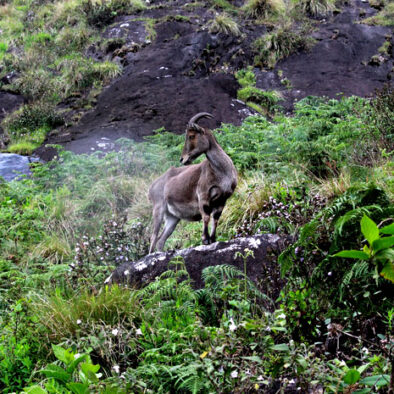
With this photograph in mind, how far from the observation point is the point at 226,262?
14.9 ft

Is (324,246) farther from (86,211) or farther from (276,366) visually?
(86,211)

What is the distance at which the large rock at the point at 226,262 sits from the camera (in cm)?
400

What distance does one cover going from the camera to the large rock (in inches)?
158

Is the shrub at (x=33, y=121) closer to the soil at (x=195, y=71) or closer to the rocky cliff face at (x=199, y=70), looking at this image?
the soil at (x=195, y=71)

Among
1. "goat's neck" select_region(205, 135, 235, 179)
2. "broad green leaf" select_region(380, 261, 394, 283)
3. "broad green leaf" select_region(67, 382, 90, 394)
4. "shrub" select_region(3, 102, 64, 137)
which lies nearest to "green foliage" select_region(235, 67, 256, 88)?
"shrub" select_region(3, 102, 64, 137)

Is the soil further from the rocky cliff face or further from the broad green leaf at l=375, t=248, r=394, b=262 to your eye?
the broad green leaf at l=375, t=248, r=394, b=262

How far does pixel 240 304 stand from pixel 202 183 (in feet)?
9.87

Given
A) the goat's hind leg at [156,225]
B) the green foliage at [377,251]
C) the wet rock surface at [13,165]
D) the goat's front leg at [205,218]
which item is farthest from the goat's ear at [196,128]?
the wet rock surface at [13,165]

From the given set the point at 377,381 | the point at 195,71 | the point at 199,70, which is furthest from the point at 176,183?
the point at 199,70

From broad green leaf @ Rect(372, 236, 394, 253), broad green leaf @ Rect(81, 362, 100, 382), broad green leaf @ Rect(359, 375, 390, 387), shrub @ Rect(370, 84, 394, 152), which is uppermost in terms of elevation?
broad green leaf @ Rect(372, 236, 394, 253)

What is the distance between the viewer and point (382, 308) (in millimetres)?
2689

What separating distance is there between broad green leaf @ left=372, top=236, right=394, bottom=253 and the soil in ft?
38.0

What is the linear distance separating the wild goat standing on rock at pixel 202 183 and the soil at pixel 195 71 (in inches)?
281

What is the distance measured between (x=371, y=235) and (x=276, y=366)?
83 cm
